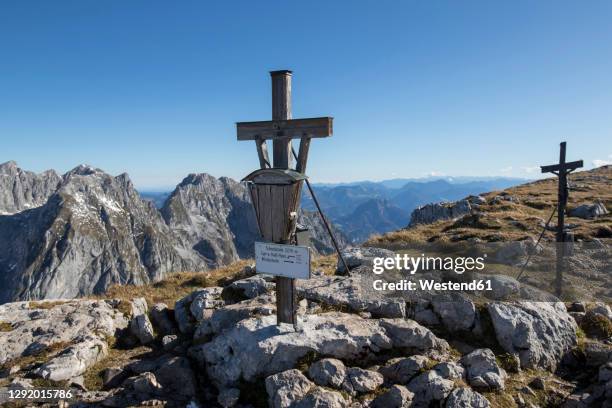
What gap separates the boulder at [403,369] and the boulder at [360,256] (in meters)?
6.55

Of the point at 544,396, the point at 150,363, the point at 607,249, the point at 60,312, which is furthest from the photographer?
the point at 607,249

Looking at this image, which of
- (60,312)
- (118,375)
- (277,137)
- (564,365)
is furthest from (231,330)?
(564,365)

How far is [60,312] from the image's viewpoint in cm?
1298

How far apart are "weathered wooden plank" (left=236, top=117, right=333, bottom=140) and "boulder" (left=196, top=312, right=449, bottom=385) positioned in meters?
4.98

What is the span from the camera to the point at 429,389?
7918mm

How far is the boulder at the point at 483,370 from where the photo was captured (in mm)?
8281

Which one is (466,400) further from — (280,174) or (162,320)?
(162,320)

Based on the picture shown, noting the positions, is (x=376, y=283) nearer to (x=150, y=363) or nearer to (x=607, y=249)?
(x=150, y=363)

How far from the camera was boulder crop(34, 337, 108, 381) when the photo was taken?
30.6 feet

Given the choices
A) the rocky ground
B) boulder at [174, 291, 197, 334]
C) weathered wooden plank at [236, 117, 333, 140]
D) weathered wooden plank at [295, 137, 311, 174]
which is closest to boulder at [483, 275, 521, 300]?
the rocky ground

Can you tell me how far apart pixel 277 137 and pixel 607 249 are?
18.1 metres

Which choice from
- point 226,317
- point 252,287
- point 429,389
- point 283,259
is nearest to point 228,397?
point 226,317

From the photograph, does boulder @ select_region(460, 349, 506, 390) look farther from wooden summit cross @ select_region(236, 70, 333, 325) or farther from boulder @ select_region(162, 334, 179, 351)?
boulder @ select_region(162, 334, 179, 351)

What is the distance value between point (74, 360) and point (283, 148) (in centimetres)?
775
